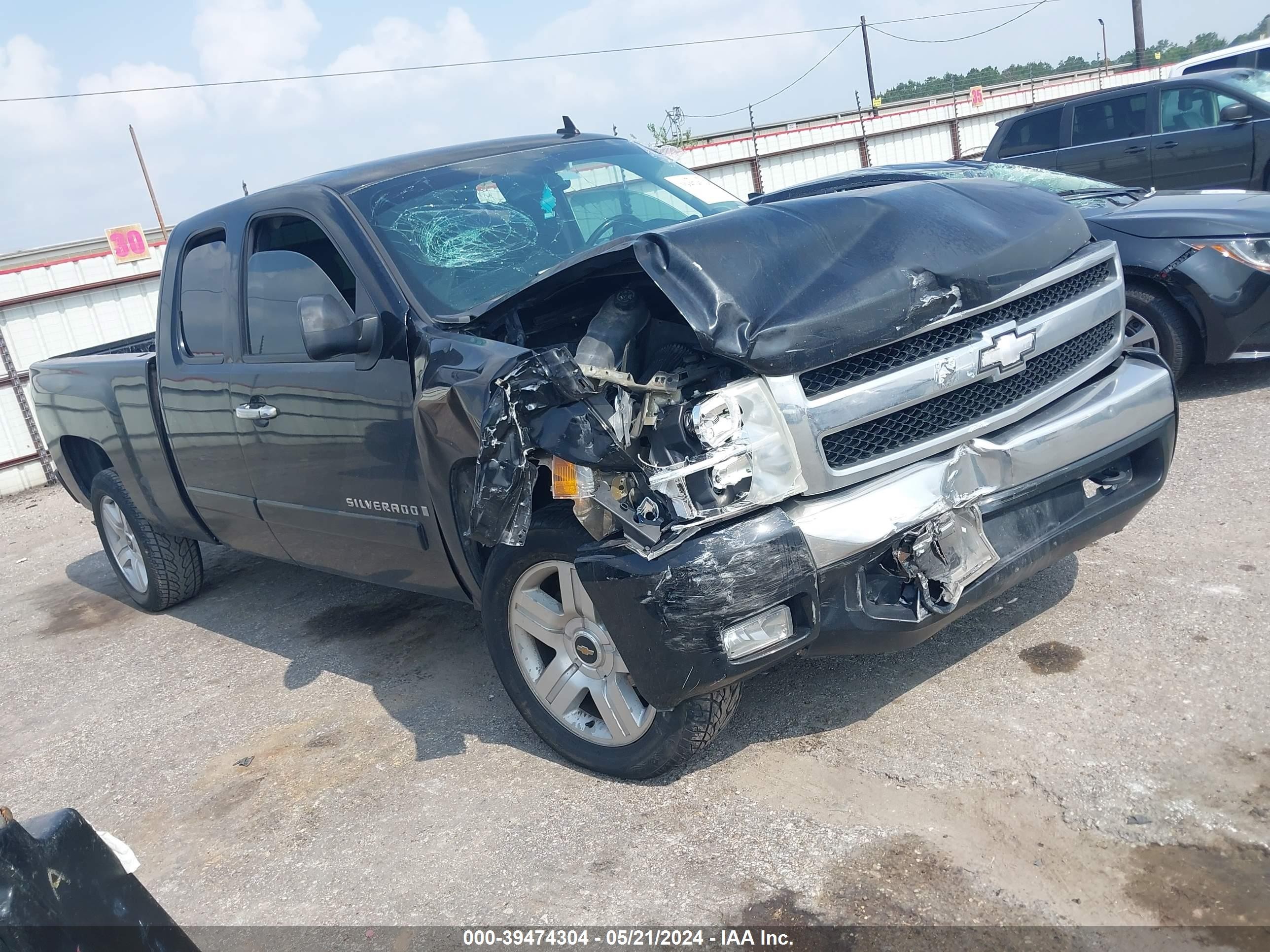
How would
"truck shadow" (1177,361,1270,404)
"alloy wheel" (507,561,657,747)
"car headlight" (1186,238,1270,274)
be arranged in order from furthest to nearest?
"truck shadow" (1177,361,1270,404)
"car headlight" (1186,238,1270,274)
"alloy wheel" (507,561,657,747)

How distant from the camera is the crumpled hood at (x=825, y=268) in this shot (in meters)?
2.79

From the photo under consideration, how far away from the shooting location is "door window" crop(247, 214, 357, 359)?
405cm

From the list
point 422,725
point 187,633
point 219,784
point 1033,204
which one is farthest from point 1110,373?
point 187,633

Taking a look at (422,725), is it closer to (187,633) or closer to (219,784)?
(219,784)

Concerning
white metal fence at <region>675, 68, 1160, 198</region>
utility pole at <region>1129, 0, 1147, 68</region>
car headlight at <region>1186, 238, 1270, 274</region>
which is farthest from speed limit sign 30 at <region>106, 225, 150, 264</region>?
utility pole at <region>1129, 0, 1147, 68</region>

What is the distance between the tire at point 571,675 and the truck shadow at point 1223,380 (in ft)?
14.4

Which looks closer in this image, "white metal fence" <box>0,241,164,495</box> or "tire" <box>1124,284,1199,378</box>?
"tire" <box>1124,284,1199,378</box>

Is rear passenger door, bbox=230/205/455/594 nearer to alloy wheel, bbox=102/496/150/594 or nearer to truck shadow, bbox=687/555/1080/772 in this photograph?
truck shadow, bbox=687/555/1080/772

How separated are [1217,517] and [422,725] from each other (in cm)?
336

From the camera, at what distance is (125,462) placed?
18.8 feet

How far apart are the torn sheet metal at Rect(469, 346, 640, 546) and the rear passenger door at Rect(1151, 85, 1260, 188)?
9.07 metres

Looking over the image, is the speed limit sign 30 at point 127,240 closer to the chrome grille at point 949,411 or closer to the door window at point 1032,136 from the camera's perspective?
the door window at point 1032,136

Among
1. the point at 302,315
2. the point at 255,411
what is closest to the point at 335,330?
the point at 302,315

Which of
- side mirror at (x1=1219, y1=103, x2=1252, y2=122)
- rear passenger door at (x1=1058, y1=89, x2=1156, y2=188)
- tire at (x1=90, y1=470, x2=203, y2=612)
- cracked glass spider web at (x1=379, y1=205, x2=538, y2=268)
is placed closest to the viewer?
cracked glass spider web at (x1=379, y1=205, x2=538, y2=268)
